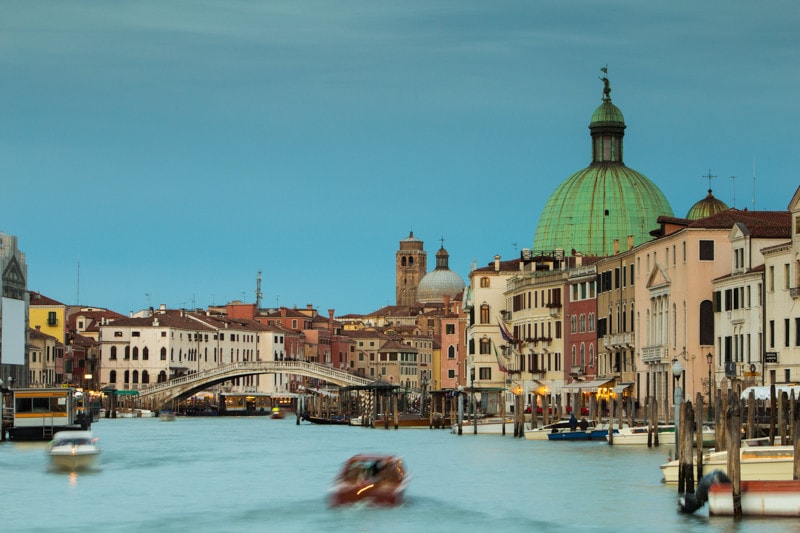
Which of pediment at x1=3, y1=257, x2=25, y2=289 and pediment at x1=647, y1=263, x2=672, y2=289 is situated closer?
pediment at x1=647, y1=263, x2=672, y2=289

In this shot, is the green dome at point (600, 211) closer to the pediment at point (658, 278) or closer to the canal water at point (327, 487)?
the pediment at point (658, 278)

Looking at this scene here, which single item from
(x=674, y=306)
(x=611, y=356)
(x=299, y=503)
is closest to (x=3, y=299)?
(x=611, y=356)

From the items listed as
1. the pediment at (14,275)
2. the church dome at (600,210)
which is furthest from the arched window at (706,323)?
the pediment at (14,275)

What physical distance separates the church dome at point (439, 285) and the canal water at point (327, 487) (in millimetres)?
128556

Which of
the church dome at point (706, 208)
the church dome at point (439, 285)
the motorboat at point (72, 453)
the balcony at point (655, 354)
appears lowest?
the motorboat at point (72, 453)

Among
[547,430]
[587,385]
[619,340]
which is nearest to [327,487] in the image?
[547,430]

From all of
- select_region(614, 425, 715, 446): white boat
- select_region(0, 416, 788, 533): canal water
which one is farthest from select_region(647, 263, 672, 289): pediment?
select_region(614, 425, 715, 446): white boat

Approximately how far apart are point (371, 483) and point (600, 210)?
49.1 meters

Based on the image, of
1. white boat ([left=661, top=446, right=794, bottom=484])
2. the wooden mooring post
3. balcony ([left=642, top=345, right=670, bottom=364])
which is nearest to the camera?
the wooden mooring post

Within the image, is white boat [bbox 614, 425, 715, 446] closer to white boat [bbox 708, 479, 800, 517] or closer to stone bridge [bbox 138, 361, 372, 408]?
white boat [bbox 708, 479, 800, 517]

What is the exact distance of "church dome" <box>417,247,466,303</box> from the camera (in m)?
182

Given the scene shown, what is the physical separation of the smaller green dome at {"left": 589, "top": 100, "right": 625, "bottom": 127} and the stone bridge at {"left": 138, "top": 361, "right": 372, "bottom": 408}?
18913 mm

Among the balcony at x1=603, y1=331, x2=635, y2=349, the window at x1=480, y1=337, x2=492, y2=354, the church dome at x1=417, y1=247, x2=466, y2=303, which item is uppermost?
the church dome at x1=417, y1=247, x2=466, y2=303

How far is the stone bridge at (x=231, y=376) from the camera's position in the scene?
3671 inches
